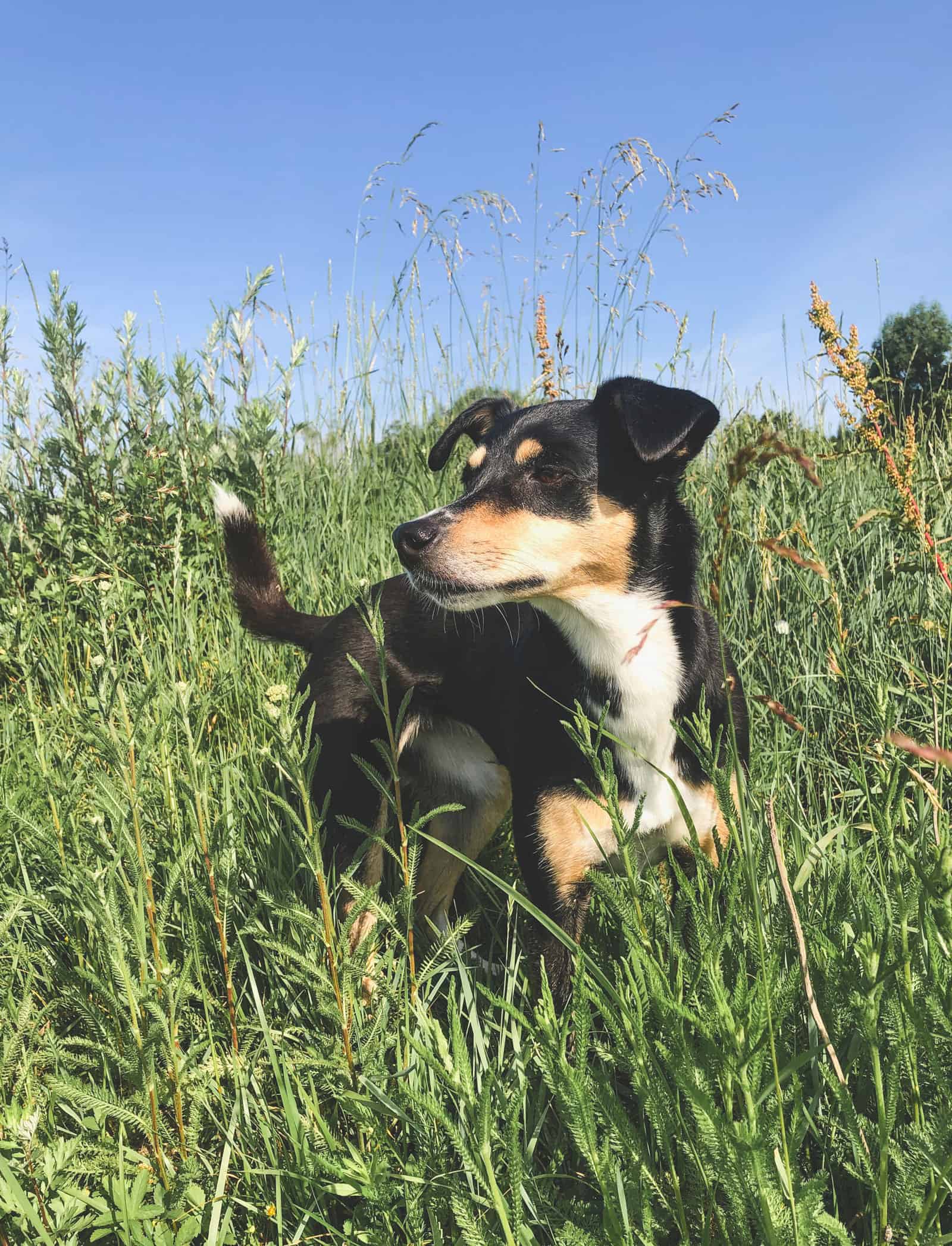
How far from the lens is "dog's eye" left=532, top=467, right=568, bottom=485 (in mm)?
2477

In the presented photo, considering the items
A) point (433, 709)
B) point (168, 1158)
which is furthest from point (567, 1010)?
point (433, 709)

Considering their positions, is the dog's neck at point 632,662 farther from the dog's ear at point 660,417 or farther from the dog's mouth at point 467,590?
the dog's ear at point 660,417

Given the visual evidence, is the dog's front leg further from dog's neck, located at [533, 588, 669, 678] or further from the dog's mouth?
the dog's mouth

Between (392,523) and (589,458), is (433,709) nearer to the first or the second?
(589,458)

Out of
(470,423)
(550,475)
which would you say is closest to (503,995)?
(550,475)

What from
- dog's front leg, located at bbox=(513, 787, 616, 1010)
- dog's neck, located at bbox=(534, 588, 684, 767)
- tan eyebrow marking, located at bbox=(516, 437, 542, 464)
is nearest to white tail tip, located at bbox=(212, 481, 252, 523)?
tan eyebrow marking, located at bbox=(516, 437, 542, 464)

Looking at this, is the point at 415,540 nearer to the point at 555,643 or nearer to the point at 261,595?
the point at 555,643

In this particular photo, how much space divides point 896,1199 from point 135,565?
13.9 feet

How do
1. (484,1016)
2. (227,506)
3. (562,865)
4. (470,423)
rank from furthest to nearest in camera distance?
(470,423) < (227,506) < (562,865) < (484,1016)

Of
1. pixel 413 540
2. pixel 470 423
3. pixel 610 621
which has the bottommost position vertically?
pixel 610 621

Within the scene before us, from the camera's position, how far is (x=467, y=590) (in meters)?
2.27

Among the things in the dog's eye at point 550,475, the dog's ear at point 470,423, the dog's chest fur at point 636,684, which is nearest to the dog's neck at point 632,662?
the dog's chest fur at point 636,684

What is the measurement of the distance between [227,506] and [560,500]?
3.76 feet

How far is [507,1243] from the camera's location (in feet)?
3.82
